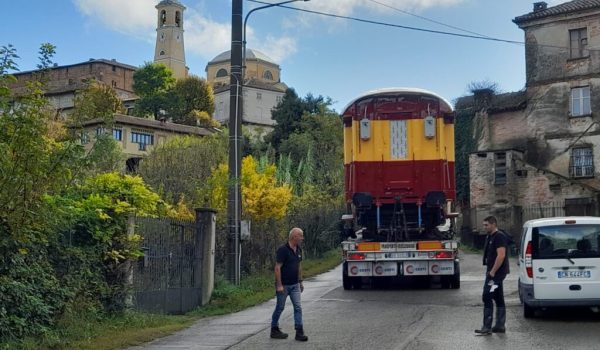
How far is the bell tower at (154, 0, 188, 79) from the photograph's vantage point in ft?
388

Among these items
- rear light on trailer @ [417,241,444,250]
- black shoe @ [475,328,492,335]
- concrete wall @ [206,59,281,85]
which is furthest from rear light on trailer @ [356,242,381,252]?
concrete wall @ [206,59,281,85]

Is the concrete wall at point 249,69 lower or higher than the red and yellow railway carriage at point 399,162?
higher

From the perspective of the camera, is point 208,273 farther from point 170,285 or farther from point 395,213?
point 395,213

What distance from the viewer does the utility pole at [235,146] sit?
17.0m

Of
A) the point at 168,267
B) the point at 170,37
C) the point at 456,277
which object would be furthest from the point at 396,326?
the point at 170,37

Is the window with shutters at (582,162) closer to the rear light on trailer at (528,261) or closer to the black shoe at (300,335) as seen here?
the rear light on trailer at (528,261)

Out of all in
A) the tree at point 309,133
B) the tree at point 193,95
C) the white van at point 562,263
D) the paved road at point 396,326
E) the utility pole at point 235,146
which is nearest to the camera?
the paved road at point 396,326

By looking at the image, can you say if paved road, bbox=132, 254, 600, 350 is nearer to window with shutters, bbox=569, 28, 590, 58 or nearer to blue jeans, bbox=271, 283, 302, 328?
blue jeans, bbox=271, 283, 302, 328

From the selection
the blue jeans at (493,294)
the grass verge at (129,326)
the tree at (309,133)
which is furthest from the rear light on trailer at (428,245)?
the tree at (309,133)

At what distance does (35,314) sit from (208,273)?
20.1ft

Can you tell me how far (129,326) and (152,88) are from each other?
227 ft

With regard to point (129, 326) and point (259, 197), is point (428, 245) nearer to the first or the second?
point (259, 197)

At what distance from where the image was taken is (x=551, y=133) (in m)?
40.9

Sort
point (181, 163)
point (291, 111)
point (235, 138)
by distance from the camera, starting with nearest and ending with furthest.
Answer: point (235, 138), point (181, 163), point (291, 111)
